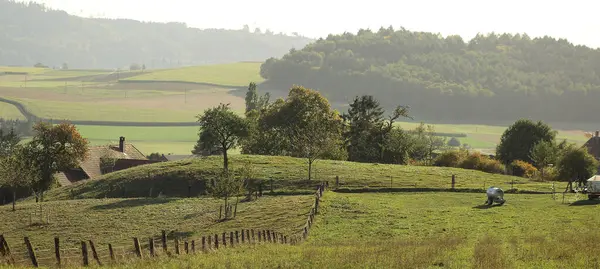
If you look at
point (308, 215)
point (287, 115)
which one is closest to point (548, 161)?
point (287, 115)

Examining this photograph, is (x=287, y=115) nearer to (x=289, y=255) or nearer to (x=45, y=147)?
(x=45, y=147)

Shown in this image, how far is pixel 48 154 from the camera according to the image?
90.4 m

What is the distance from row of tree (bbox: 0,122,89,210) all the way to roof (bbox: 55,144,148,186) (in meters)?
12.5

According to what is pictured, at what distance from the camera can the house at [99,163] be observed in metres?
120

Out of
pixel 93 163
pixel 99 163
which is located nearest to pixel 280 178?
pixel 93 163

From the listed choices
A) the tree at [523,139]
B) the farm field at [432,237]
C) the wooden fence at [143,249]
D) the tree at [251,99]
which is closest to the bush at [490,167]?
the tree at [523,139]

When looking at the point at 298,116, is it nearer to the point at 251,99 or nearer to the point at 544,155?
the point at 544,155

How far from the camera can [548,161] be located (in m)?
113

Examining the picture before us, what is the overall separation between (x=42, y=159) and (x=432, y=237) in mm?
55322

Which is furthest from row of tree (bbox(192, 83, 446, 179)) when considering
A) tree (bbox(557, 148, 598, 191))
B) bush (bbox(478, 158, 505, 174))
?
tree (bbox(557, 148, 598, 191))

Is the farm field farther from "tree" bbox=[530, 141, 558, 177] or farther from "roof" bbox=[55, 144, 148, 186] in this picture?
"roof" bbox=[55, 144, 148, 186]

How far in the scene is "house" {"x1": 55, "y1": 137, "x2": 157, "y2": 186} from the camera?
120375 mm

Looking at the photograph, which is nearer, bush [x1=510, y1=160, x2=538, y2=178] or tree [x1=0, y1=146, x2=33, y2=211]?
tree [x1=0, y1=146, x2=33, y2=211]

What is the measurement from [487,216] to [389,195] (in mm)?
18991
